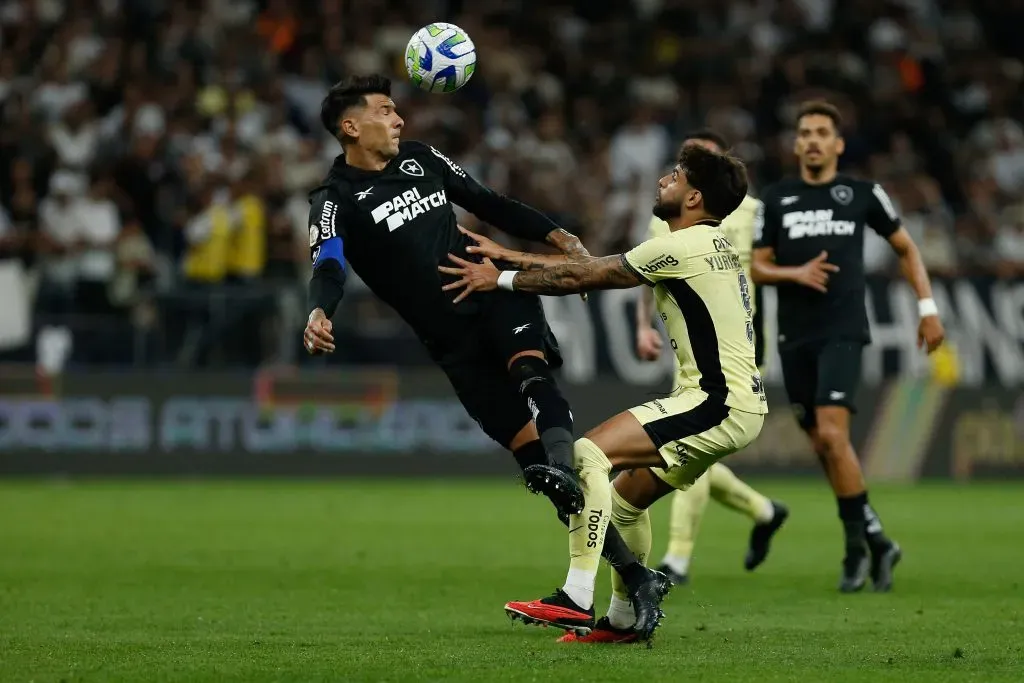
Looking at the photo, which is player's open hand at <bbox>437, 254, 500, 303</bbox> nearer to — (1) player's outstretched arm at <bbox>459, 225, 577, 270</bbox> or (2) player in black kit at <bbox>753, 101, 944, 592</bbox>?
(1) player's outstretched arm at <bbox>459, 225, 577, 270</bbox>

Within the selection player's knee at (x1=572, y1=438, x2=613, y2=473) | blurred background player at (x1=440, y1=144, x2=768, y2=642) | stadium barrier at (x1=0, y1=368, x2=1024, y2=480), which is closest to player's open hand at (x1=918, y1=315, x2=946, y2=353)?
blurred background player at (x1=440, y1=144, x2=768, y2=642)

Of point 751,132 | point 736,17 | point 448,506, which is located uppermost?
point 736,17

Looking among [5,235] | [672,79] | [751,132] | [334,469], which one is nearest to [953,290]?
[751,132]

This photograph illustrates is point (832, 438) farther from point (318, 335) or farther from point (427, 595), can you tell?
point (318, 335)

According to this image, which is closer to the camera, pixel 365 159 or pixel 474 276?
pixel 474 276

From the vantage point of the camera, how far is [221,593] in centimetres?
959

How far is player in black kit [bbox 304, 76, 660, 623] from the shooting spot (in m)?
8.18

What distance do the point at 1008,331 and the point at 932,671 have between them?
13.8 m

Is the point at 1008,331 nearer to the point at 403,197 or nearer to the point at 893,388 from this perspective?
the point at 893,388

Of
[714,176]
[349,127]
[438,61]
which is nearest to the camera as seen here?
[714,176]

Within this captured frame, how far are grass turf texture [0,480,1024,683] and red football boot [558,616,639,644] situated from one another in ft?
0.57

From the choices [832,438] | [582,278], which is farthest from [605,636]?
[832,438]

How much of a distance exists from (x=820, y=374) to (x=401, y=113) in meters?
10.7

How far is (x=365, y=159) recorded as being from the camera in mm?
8523
